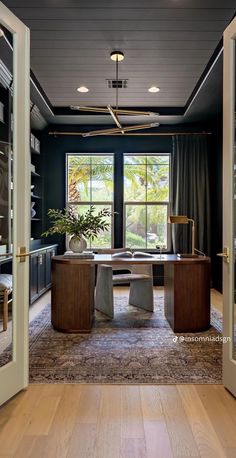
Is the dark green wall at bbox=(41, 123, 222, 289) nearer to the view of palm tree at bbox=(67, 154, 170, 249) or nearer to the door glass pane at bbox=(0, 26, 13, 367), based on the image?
the view of palm tree at bbox=(67, 154, 170, 249)

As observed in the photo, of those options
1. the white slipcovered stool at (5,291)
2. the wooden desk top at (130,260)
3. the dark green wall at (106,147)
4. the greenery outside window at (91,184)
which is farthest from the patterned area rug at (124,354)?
the dark green wall at (106,147)

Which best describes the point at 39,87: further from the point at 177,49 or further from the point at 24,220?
the point at 24,220

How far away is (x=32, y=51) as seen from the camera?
3771mm

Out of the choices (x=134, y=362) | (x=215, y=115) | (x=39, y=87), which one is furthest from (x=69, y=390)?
(x=215, y=115)

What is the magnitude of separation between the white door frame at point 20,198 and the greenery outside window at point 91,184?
4183 millimetres

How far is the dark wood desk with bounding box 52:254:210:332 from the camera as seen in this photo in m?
3.46

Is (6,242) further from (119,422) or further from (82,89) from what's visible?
(82,89)

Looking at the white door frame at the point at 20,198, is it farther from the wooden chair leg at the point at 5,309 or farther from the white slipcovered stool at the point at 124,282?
the white slipcovered stool at the point at 124,282

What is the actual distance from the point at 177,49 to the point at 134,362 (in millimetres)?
3351

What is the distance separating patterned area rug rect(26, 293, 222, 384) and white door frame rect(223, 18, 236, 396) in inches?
11.8

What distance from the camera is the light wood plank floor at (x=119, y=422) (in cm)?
168

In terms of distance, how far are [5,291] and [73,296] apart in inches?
46.4

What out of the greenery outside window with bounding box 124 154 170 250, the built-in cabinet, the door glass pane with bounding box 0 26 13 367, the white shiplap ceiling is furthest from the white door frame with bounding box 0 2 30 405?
the greenery outside window with bounding box 124 154 170 250

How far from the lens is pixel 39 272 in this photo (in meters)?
4.96
